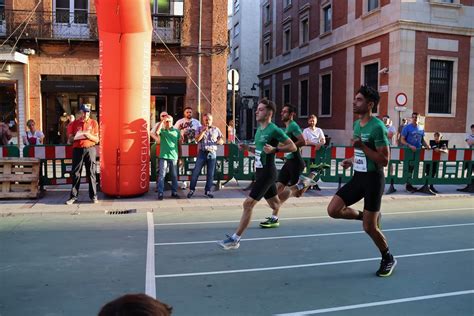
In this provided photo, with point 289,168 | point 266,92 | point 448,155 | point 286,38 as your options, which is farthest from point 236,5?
point 289,168

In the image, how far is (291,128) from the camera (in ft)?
25.6

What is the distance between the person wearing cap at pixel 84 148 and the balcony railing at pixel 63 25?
943 centimetres

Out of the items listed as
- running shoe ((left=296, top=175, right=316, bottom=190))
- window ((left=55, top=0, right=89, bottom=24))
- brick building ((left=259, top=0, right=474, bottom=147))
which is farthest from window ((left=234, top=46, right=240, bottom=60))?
running shoe ((left=296, top=175, right=316, bottom=190))

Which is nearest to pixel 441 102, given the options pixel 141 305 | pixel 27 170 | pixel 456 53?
pixel 456 53

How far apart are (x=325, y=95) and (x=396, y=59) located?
8929mm

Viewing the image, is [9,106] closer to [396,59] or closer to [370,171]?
[370,171]

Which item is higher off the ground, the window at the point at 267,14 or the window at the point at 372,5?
the window at the point at 267,14

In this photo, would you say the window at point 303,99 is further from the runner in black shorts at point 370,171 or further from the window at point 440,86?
the runner in black shorts at point 370,171

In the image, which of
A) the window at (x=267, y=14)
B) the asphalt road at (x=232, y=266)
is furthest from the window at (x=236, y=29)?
the asphalt road at (x=232, y=266)

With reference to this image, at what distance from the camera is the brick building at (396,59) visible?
76.4ft

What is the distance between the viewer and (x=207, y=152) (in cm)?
1095

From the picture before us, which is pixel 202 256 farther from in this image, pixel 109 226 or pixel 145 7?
pixel 145 7

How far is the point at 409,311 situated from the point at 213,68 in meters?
15.7

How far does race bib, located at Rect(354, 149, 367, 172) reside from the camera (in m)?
5.39
